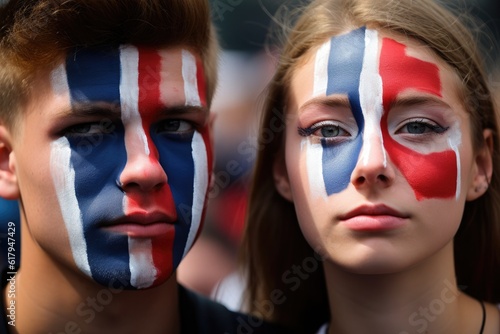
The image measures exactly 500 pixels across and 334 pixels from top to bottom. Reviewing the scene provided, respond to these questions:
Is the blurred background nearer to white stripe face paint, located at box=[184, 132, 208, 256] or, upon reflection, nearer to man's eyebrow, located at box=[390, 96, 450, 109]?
white stripe face paint, located at box=[184, 132, 208, 256]

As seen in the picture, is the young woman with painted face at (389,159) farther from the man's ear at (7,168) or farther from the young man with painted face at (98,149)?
the man's ear at (7,168)

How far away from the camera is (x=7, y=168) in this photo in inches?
110

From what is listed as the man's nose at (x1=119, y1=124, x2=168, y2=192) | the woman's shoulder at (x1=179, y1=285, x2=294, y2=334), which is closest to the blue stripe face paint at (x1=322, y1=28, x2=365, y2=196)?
the man's nose at (x1=119, y1=124, x2=168, y2=192)

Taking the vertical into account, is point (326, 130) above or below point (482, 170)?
above

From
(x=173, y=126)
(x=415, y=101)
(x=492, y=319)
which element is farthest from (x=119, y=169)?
(x=492, y=319)

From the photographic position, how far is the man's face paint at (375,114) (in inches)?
104

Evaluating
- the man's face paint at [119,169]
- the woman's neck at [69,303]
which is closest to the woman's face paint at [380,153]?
the man's face paint at [119,169]

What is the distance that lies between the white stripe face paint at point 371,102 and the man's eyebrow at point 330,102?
6 centimetres

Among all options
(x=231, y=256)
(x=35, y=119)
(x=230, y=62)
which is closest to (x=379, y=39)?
(x=35, y=119)

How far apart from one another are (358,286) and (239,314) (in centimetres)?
57

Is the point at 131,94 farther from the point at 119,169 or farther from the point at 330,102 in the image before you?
the point at 330,102

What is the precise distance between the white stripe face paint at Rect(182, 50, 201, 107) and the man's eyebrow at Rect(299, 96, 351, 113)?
0.42 meters

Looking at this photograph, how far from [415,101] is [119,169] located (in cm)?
108

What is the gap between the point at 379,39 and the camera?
9.12 feet
